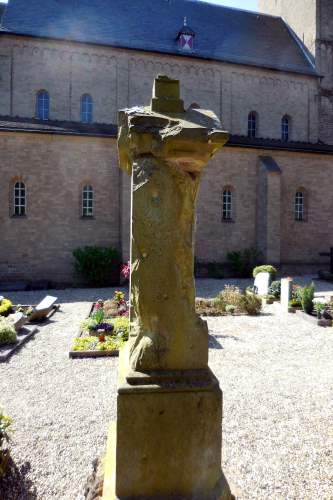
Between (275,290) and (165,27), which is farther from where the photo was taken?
(165,27)

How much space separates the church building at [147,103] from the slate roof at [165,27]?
8 cm

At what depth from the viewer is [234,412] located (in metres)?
4.78

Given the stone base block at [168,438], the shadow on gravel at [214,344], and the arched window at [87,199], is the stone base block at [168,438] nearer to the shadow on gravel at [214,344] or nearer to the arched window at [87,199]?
the shadow on gravel at [214,344]

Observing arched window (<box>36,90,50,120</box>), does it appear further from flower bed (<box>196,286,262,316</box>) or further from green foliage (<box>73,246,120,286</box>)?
flower bed (<box>196,286,262,316</box>)

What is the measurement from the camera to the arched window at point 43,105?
18094 mm

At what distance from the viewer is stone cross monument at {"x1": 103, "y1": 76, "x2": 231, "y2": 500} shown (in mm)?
2359

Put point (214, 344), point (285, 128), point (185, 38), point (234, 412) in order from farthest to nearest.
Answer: point (285, 128), point (185, 38), point (214, 344), point (234, 412)

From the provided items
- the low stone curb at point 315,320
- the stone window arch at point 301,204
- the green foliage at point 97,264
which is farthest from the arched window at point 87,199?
the stone window arch at point 301,204

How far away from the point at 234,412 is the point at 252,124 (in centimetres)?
1955

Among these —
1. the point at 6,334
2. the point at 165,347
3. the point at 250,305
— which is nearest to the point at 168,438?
the point at 165,347

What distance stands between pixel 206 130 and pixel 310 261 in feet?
60.2

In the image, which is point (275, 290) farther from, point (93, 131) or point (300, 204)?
point (93, 131)

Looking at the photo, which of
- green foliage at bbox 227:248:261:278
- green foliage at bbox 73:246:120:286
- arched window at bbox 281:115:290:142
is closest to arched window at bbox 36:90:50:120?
green foliage at bbox 73:246:120:286

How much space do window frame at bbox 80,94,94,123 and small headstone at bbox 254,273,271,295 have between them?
1177 cm
